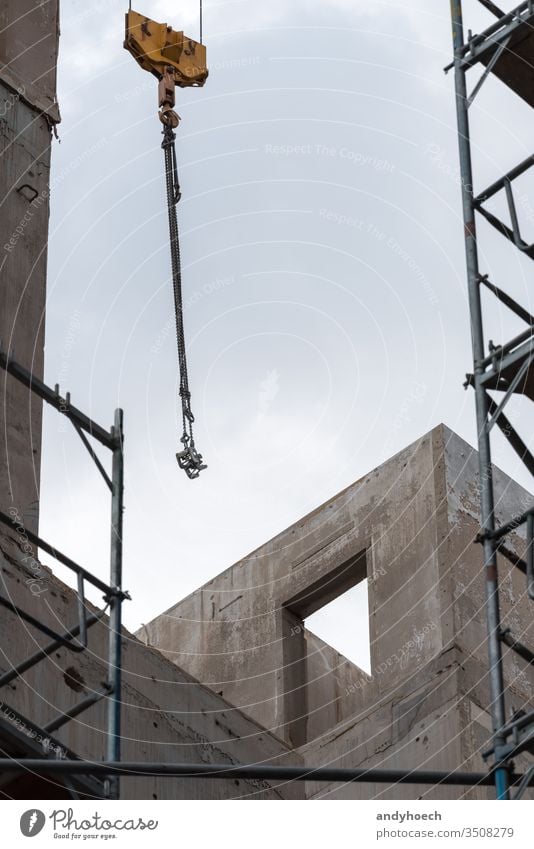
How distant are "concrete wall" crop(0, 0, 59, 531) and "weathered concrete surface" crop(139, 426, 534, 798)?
4.29m

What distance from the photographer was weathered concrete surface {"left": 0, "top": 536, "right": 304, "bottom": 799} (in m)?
15.5

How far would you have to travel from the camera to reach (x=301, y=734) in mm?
21219

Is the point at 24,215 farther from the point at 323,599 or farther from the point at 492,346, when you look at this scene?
the point at 492,346

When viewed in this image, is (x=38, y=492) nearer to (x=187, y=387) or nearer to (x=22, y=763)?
(x=187, y=387)

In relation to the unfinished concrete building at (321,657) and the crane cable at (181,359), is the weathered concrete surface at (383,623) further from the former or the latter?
the crane cable at (181,359)

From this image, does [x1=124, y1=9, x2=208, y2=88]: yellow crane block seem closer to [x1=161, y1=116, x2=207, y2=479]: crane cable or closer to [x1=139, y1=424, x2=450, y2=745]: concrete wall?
[x1=161, y1=116, x2=207, y2=479]: crane cable

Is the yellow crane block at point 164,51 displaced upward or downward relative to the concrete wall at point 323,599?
upward

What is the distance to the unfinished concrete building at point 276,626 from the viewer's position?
53.9ft

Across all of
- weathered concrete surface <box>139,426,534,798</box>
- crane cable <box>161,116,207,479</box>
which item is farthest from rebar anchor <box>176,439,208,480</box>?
weathered concrete surface <box>139,426,534,798</box>

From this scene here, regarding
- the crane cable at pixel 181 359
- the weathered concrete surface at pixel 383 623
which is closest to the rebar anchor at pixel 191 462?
the crane cable at pixel 181 359

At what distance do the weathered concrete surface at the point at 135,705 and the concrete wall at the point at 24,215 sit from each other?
134 cm
